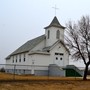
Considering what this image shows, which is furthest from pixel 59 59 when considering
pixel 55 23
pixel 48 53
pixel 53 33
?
pixel 55 23

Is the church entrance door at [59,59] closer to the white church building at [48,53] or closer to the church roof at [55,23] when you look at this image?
the white church building at [48,53]

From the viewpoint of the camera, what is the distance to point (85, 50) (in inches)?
1384

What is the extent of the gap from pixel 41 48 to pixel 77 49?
606 inches

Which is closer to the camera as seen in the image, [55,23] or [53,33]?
[53,33]

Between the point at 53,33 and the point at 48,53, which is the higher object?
the point at 53,33

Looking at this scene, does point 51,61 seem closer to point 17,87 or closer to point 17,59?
point 17,59

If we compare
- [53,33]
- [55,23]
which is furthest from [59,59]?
[55,23]

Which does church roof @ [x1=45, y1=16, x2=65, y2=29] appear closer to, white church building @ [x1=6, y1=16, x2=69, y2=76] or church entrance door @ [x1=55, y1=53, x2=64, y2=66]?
white church building @ [x1=6, y1=16, x2=69, y2=76]

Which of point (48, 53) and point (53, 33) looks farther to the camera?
point (53, 33)

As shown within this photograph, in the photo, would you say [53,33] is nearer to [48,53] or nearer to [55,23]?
[55,23]

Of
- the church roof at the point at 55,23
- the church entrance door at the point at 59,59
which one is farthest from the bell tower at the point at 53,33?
the church entrance door at the point at 59,59

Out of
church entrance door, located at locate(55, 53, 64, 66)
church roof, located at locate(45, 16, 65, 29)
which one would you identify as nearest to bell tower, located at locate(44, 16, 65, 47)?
church roof, located at locate(45, 16, 65, 29)

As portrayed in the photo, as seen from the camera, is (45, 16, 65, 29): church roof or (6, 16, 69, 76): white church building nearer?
(6, 16, 69, 76): white church building

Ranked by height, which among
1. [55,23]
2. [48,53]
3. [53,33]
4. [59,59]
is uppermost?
[55,23]
